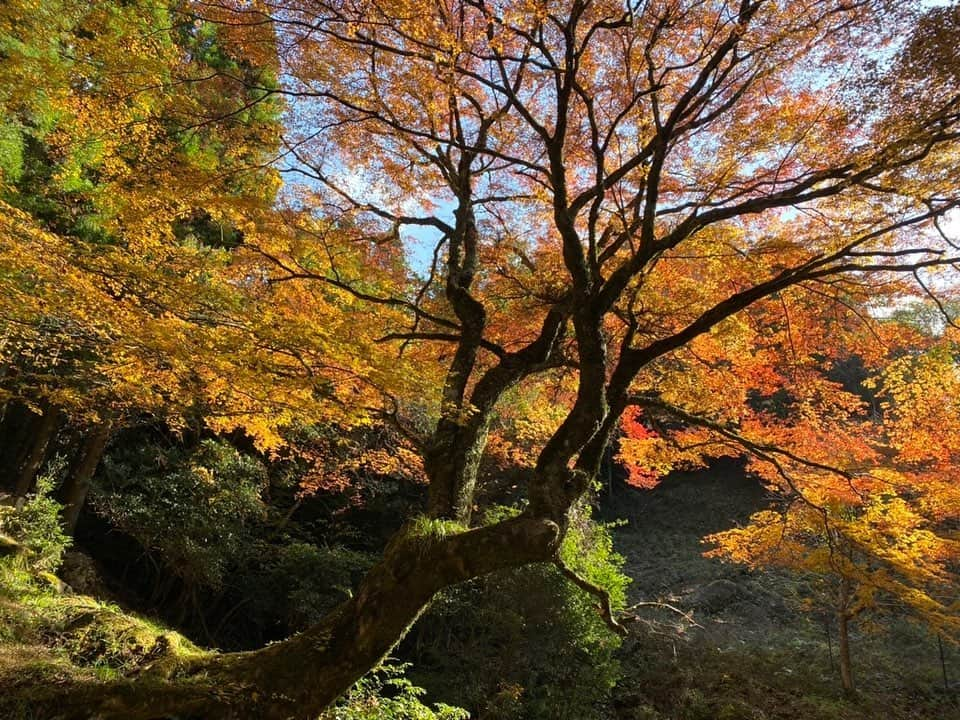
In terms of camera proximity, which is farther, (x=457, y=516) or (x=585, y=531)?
(x=585, y=531)


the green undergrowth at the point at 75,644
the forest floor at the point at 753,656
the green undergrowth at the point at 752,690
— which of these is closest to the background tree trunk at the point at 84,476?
the green undergrowth at the point at 75,644

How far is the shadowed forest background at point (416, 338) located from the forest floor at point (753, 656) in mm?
133

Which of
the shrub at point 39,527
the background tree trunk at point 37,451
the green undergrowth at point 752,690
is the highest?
the background tree trunk at point 37,451

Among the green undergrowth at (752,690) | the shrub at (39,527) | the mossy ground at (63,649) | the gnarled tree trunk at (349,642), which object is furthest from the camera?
the green undergrowth at (752,690)

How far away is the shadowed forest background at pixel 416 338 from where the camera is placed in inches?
130

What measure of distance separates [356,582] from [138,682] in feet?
17.6

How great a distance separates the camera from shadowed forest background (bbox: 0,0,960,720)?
3301 mm

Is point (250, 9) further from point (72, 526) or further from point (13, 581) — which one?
point (72, 526)

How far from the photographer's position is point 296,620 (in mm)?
7637

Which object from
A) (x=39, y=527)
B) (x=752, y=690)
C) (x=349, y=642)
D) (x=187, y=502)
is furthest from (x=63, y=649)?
(x=752, y=690)

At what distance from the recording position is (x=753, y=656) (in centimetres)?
1075

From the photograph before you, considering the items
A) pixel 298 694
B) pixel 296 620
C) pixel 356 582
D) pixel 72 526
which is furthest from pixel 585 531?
pixel 72 526

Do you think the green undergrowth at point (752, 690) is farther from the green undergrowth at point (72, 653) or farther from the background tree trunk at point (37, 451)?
the background tree trunk at point (37, 451)

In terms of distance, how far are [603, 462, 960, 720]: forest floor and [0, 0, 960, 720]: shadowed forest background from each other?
0.13 meters
